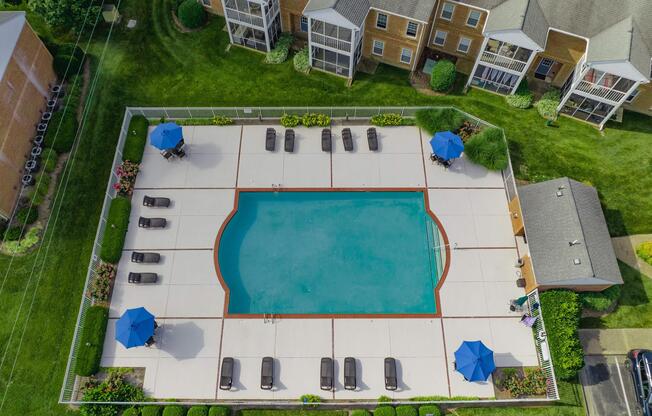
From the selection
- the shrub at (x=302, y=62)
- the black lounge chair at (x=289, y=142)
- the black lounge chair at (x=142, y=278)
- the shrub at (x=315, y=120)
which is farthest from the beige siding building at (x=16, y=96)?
the shrub at (x=315, y=120)

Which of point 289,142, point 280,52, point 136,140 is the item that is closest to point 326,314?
point 289,142

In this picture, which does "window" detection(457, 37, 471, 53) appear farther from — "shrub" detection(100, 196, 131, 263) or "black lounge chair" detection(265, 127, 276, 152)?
"shrub" detection(100, 196, 131, 263)

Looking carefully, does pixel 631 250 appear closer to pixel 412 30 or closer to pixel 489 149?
pixel 489 149

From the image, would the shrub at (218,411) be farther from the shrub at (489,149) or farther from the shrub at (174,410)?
the shrub at (489,149)

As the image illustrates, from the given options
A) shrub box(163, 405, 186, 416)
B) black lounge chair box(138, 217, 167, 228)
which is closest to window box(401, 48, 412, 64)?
black lounge chair box(138, 217, 167, 228)

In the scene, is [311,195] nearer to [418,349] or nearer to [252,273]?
[252,273]

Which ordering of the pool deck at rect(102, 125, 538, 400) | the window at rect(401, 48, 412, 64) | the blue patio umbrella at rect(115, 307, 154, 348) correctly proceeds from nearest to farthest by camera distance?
the blue patio umbrella at rect(115, 307, 154, 348), the pool deck at rect(102, 125, 538, 400), the window at rect(401, 48, 412, 64)

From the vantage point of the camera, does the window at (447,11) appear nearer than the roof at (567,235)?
No

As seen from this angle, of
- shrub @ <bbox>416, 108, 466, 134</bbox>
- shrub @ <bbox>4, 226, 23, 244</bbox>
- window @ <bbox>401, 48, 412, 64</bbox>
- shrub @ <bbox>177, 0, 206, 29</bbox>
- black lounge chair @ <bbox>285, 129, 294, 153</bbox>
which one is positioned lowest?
shrub @ <bbox>4, 226, 23, 244</bbox>
